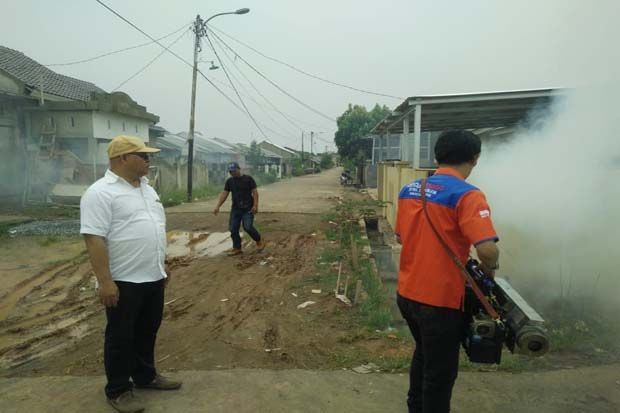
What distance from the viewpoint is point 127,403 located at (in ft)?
9.25

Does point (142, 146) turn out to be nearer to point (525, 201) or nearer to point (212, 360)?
point (212, 360)

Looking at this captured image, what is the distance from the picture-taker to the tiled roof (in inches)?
689

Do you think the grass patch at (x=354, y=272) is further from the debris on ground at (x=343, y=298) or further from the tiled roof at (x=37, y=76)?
the tiled roof at (x=37, y=76)

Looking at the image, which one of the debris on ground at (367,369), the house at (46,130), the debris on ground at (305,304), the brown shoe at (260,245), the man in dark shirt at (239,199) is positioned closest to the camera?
the debris on ground at (367,369)

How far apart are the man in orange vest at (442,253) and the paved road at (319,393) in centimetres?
84

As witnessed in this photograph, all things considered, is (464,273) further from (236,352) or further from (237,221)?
(237,221)

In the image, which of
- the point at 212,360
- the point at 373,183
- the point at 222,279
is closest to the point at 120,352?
the point at 212,360

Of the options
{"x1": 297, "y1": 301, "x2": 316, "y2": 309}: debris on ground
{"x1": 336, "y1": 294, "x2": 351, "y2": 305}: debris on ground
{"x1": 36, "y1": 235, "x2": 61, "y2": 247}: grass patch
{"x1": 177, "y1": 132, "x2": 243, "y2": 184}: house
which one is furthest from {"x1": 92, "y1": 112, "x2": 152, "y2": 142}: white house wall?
{"x1": 336, "y1": 294, "x2": 351, "y2": 305}: debris on ground

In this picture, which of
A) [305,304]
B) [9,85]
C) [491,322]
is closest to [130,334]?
[491,322]

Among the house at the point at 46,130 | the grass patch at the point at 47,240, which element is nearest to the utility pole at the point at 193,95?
the house at the point at 46,130

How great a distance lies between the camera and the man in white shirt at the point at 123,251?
2643 millimetres

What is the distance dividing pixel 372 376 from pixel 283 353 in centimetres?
87

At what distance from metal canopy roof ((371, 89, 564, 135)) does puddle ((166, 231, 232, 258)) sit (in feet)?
14.5

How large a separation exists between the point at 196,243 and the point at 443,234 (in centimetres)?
762
